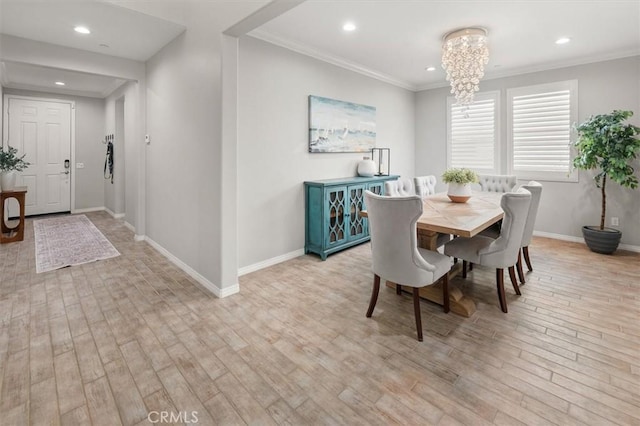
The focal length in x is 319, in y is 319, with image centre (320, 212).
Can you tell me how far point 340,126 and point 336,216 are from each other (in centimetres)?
135

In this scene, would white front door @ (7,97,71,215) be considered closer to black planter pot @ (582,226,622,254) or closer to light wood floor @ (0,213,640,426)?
light wood floor @ (0,213,640,426)

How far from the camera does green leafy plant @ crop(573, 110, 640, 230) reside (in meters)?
3.92

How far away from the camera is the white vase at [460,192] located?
3.31 meters

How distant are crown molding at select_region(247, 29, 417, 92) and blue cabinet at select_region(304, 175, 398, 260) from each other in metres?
1.62

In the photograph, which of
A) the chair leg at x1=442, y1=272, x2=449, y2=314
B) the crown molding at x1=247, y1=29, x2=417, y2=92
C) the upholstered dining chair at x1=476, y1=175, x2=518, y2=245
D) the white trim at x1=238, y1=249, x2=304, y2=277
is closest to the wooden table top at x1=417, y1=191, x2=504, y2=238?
the chair leg at x1=442, y1=272, x2=449, y2=314

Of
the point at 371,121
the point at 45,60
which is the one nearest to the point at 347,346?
the point at 371,121

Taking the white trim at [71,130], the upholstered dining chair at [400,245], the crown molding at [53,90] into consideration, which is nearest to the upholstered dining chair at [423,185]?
the upholstered dining chair at [400,245]

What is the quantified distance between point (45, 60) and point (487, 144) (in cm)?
623

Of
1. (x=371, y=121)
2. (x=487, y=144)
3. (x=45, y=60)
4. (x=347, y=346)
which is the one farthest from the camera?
(x=487, y=144)

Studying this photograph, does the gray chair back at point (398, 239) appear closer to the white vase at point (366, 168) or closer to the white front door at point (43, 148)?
the white vase at point (366, 168)

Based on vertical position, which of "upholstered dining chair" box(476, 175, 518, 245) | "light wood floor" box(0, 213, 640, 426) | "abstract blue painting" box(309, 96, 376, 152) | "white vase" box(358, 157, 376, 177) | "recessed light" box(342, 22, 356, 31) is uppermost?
"recessed light" box(342, 22, 356, 31)

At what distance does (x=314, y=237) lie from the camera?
4062mm

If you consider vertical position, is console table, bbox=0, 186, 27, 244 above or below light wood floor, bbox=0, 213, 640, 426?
above

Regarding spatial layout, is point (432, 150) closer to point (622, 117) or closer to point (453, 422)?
point (622, 117)
